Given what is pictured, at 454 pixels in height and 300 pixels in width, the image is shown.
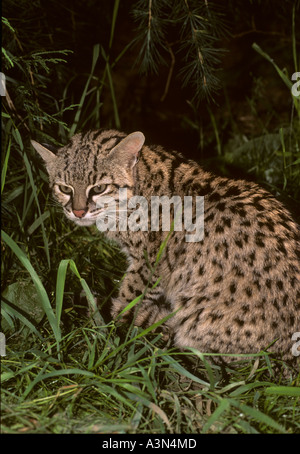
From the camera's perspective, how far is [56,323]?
123 inches

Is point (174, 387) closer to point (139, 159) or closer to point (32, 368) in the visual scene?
point (32, 368)

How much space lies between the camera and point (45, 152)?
149 inches

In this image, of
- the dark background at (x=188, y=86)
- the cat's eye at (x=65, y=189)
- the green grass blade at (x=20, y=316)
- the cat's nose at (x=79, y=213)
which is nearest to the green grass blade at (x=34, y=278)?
the green grass blade at (x=20, y=316)

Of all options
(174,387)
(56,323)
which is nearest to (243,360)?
(174,387)

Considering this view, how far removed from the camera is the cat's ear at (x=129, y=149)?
12.0 ft

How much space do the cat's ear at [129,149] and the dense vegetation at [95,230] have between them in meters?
0.50

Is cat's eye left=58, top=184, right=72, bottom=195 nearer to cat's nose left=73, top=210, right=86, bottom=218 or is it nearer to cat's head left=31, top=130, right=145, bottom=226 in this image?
cat's head left=31, top=130, right=145, bottom=226

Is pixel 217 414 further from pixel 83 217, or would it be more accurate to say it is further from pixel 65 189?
pixel 65 189

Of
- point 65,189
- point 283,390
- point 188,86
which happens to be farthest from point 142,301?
point 188,86

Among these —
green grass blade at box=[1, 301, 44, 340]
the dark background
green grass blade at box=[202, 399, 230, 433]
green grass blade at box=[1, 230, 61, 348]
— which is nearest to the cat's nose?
green grass blade at box=[1, 230, 61, 348]

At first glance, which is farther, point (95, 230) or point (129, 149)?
point (95, 230)

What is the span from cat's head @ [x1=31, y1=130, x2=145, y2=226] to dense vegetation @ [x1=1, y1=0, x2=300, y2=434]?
9.0 inches

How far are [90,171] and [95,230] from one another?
3.06 feet
